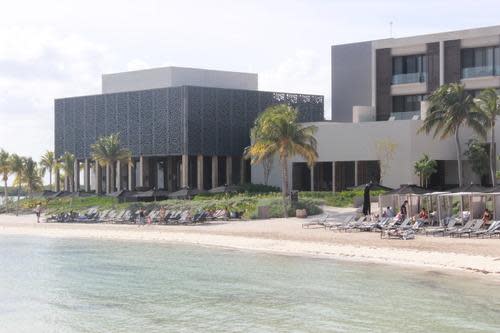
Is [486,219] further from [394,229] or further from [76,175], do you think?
[76,175]

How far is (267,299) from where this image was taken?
2519 centimetres

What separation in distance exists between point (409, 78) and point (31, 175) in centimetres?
3318

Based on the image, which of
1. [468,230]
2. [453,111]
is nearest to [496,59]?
[453,111]

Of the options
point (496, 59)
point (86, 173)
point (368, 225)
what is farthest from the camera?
point (86, 173)

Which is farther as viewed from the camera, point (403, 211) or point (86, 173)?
point (86, 173)

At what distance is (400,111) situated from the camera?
2483 inches

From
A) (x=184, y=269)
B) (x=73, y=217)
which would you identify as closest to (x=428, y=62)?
(x=73, y=217)

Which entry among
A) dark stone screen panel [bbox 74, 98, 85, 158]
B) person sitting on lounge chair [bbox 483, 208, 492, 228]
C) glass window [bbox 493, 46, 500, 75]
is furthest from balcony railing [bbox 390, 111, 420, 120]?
dark stone screen panel [bbox 74, 98, 85, 158]

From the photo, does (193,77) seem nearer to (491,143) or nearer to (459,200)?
(491,143)

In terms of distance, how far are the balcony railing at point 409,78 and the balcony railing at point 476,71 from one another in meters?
3.15

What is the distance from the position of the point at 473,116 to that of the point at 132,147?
30655 millimetres

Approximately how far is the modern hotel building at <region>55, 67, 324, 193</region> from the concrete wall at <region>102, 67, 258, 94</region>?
3.2 inches

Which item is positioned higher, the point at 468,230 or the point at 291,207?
the point at 291,207

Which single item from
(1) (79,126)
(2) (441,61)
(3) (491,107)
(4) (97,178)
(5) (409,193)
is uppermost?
(2) (441,61)
